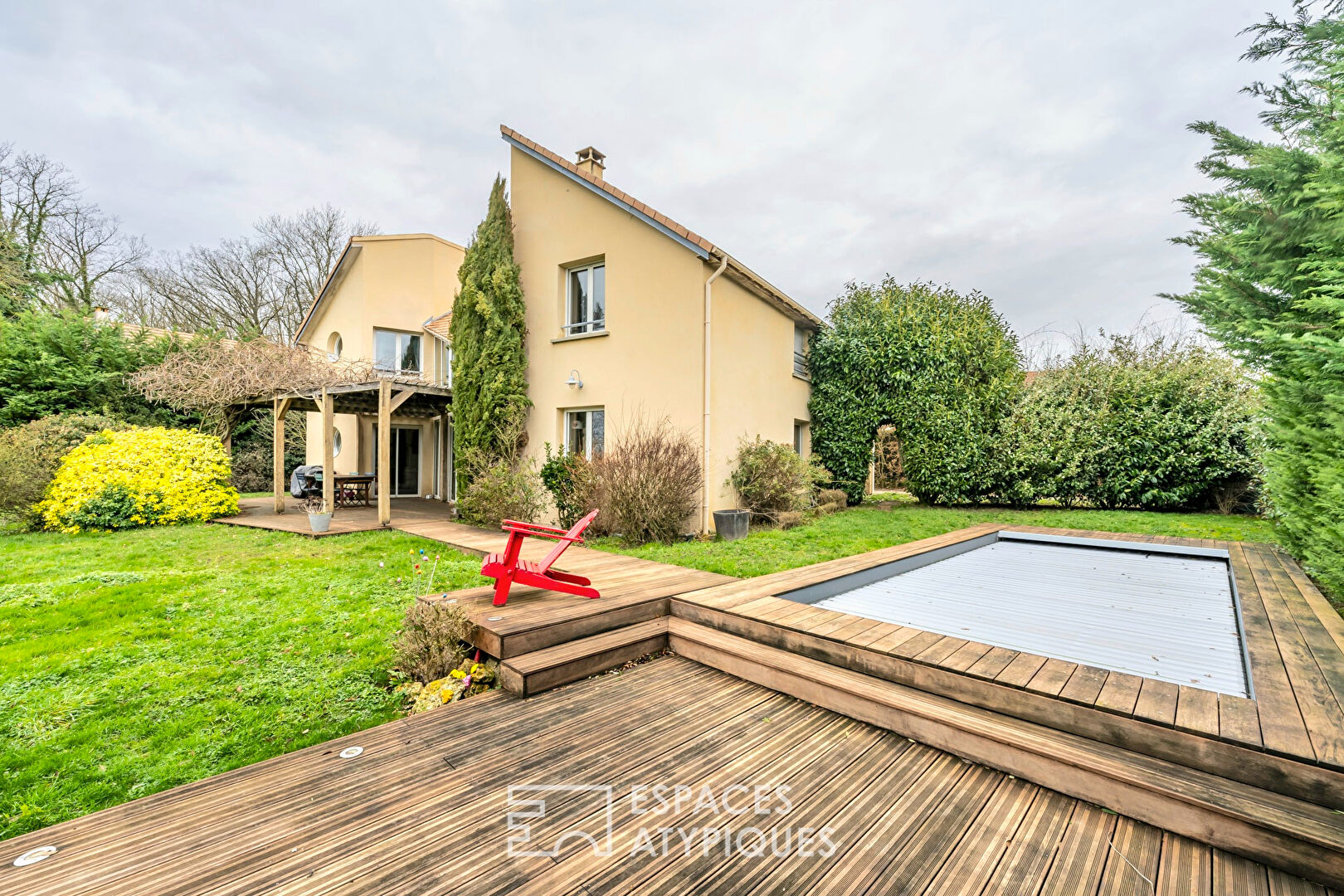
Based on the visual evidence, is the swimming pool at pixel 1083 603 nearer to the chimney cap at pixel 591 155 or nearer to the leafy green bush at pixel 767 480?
the leafy green bush at pixel 767 480

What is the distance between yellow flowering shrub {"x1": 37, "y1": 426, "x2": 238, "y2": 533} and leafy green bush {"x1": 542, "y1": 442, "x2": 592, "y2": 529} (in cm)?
660

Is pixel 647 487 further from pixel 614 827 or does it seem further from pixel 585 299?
pixel 614 827

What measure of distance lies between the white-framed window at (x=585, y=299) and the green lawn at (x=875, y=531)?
4.27m

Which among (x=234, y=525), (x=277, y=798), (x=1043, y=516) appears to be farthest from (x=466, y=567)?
(x=1043, y=516)

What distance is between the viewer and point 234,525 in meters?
9.27

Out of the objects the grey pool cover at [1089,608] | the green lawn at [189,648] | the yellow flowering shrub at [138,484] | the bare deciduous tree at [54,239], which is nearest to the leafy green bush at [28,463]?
the yellow flowering shrub at [138,484]

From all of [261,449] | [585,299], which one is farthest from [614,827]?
[261,449]

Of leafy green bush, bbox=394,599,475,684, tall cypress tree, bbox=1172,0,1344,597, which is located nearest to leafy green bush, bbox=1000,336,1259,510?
tall cypress tree, bbox=1172,0,1344,597

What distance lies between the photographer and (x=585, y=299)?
9.98 meters

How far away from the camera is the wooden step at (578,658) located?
9.85ft

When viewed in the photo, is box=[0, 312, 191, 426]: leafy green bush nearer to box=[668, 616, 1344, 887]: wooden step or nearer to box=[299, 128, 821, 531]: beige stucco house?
box=[299, 128, 821, 531]: beige stucco house

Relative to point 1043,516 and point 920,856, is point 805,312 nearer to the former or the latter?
point 1043,516

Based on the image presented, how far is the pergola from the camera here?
30.0 feet

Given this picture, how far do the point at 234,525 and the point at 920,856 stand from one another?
37.4ft
